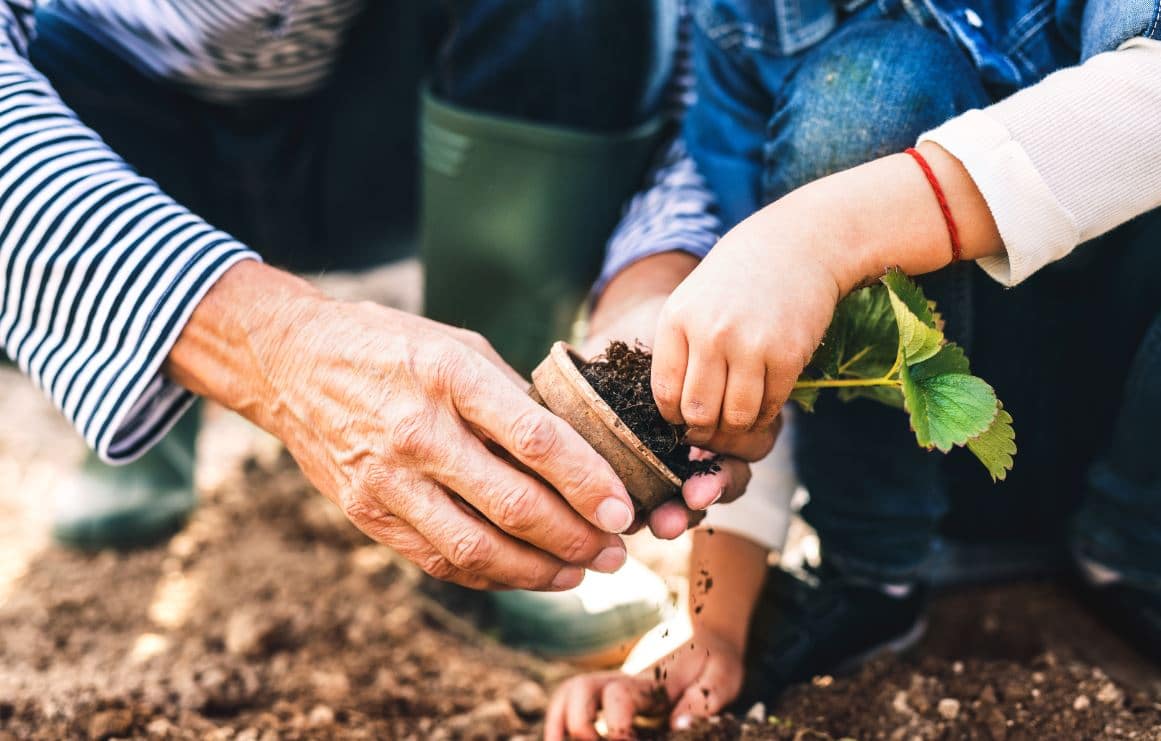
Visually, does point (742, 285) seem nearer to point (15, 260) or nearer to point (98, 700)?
point (15, 260)

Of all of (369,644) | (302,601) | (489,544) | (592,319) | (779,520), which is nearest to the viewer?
(489,544)

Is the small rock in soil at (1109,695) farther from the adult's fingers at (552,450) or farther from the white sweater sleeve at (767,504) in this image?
the adult's fingers at (552,450)

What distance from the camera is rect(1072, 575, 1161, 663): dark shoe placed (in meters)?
1.66

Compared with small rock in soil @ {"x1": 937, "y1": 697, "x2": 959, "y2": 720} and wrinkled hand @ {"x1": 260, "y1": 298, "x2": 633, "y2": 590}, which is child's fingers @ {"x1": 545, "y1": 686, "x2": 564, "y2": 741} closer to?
wrinkled hand @ {"x1": 260, "y1": 298, "x2": 633, "y2": 590}

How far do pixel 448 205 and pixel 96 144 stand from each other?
0.77 meters

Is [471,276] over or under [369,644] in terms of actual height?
over

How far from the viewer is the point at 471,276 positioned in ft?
7.00

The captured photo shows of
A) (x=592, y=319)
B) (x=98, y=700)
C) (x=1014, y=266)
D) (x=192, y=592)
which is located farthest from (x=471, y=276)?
(x=1014, y=266)

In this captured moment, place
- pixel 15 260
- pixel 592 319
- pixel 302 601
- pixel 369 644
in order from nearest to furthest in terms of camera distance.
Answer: pixel 15 260 → pixel 592 319 → pixel 369 644 → pixel 302 601

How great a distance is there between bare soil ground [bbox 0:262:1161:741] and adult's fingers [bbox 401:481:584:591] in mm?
360

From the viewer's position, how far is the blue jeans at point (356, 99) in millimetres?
1904

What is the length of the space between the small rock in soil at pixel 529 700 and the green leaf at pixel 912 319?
2.97 ft

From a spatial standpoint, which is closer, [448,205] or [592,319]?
[592,319]

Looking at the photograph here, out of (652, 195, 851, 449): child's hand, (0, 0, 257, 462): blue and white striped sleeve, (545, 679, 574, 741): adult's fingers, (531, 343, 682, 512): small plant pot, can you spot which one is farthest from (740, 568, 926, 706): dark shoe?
(0, 0, 257, 462): blue and white striped sleeve
